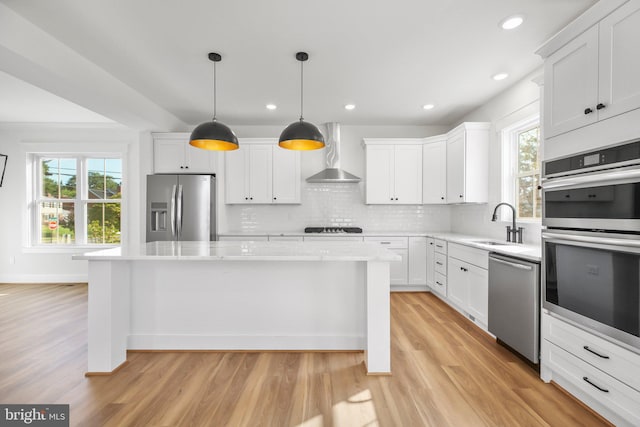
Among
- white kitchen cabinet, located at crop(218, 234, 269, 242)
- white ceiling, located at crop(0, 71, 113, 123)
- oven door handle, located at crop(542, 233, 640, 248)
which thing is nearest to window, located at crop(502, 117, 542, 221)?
oven door handle, located at crop(542, 233, 640, 248)

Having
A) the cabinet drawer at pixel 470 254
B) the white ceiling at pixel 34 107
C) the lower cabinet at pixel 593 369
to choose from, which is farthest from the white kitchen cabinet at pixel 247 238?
the lower cabinet at pixel 593 369

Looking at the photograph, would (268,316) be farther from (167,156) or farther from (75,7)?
(167,156)

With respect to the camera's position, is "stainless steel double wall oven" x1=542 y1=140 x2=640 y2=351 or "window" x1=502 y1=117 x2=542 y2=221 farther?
"window" x1=502 y1=117 x2=542 y2=221

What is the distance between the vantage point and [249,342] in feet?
8.27

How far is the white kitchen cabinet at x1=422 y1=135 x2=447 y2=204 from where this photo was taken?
4465mm

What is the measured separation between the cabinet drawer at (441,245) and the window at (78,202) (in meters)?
5.23

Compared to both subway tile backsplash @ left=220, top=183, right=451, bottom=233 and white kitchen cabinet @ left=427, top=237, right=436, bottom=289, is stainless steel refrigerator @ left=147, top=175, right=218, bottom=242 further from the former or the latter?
white kitchen cabinet @ left=427, top=237, right=436, bottom=289

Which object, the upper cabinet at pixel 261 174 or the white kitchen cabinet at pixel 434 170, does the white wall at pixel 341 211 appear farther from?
the white kitchen cabinet at pixel 434 170

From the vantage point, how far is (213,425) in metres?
1.66

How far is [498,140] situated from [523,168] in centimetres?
49

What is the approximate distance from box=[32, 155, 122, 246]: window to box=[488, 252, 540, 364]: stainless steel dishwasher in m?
5.65

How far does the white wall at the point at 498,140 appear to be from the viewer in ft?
10.3

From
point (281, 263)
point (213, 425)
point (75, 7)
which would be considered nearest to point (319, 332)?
point (281, 263)

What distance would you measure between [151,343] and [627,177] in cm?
344
